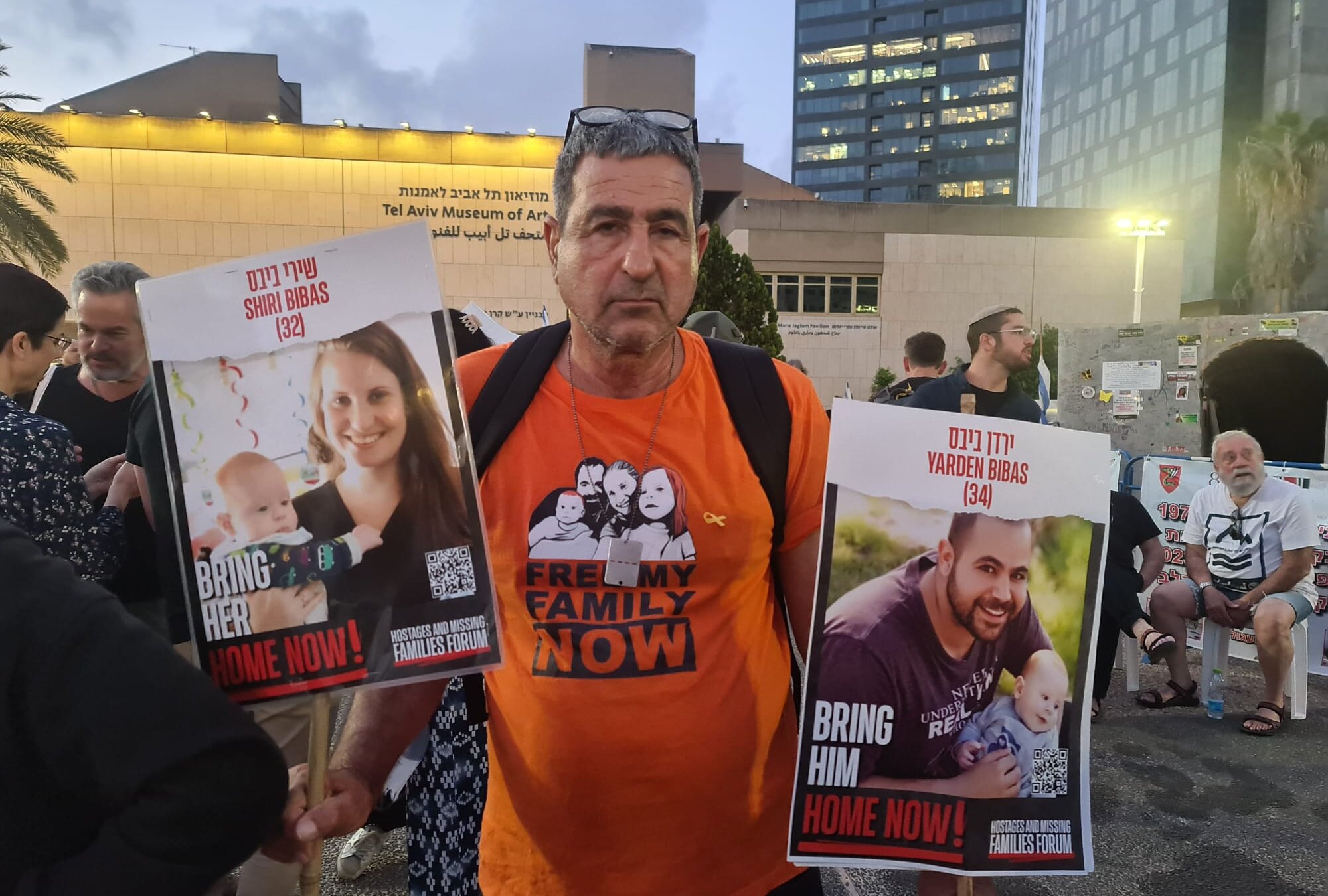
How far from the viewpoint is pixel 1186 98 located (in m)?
51.9

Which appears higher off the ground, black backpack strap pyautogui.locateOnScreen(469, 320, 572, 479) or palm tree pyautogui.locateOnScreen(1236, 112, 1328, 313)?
palm tree pyautogui.locateOnScreen(1236, 112, 1328, 313)

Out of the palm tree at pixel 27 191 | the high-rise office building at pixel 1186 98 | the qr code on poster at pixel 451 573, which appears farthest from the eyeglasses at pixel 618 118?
the high-rise office building at pixel 1186 98

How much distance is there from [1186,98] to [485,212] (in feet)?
150

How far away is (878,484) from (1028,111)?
10526 centimetres

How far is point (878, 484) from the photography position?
1.46 metres

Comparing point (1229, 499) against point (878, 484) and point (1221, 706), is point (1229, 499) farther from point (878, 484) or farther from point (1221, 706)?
point (878, 484)

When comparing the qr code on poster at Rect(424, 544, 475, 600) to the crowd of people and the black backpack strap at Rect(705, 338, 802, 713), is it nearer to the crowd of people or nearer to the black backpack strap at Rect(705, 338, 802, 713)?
the crowd of people

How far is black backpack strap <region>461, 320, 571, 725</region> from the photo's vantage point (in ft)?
5.04

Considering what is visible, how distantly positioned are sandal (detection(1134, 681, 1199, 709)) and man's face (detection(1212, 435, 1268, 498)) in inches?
52.5

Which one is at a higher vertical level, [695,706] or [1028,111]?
[1028,111]

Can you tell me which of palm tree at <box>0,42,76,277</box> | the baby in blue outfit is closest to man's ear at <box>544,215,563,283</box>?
the baby in blue outfit

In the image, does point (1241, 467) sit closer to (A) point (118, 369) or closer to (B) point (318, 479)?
(B) point (318, 479)

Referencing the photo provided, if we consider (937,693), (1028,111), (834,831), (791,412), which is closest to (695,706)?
(834,831)

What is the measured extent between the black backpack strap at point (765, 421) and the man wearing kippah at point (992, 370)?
3.46 m
